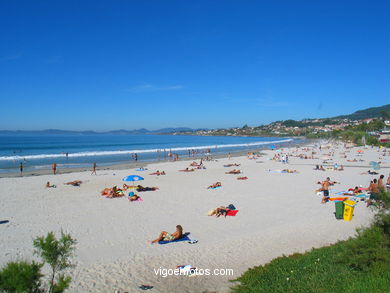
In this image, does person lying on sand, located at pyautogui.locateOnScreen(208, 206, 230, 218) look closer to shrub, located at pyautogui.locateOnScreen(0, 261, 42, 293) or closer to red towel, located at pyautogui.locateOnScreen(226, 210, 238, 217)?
red towel, located at pyautogui.locateOnScreen(226, 210, 238, 217)

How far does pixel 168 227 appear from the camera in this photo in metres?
9.86

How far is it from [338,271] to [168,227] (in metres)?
5.72

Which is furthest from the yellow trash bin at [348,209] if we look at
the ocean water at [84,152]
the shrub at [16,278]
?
the ocean water at [84,152]

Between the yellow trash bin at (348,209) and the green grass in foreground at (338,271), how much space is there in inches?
167

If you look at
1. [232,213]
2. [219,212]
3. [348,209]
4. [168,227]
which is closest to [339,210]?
[348,209]

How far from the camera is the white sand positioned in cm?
651

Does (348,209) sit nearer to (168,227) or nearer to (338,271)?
(338,271)

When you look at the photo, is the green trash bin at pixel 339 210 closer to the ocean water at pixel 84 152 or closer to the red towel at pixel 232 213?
the red towel at pixel 232 213

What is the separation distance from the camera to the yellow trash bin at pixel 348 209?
9867 millimetres

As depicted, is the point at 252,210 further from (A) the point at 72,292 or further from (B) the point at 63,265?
(B) the point at 63,265

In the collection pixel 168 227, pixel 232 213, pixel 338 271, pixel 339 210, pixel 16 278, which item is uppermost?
pixel 16 278

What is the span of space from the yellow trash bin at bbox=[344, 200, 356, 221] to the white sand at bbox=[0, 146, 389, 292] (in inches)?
10.5

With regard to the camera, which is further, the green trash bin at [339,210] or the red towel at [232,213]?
the red towel at [232,213]

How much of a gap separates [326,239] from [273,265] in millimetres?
2893
